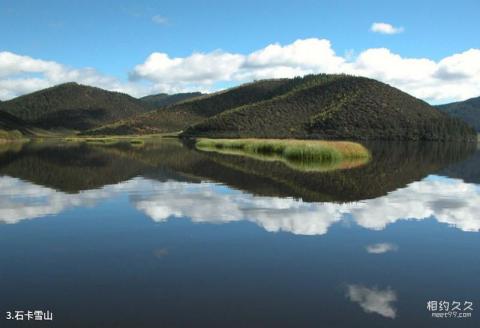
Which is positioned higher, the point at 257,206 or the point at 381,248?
the point at 257,206

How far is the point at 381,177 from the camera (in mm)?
49656

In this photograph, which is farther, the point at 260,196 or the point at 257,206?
the point at 260,196

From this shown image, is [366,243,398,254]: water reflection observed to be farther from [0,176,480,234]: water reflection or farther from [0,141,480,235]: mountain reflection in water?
[0,141,480,235]: mountain reflection in water

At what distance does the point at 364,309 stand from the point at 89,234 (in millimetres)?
14152

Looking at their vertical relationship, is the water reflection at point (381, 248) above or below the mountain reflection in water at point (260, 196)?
below

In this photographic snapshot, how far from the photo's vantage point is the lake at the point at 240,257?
12938 millimetres

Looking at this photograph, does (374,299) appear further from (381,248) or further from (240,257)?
(381,248)

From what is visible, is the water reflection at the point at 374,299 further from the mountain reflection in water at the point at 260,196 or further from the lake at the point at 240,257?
the mountain reflection in water at the point at 260,196

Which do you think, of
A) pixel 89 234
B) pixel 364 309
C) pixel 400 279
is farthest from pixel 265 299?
pixel 89 234

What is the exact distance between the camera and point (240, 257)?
1855 centimetres

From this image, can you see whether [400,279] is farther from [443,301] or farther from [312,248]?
[312,248]

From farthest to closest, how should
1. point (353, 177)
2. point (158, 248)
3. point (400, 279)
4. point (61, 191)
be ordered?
point (353, 177), point (61, 191), point (158, 248), point (400, 279)

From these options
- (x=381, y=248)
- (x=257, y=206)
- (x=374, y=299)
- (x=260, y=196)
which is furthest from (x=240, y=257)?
(x=260, y=196)

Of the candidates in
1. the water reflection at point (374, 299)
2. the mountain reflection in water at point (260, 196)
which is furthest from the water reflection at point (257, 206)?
the water reflection at point (374, 299)
